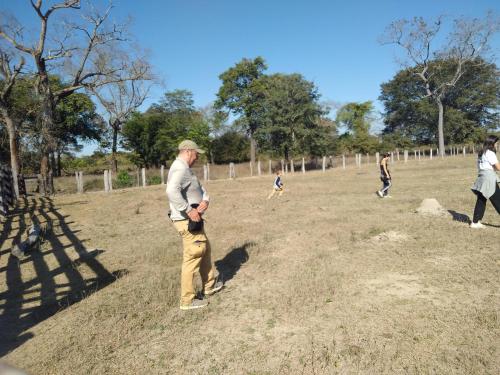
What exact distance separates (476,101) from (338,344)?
5962cm

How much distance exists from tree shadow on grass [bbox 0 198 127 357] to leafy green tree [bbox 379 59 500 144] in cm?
5171

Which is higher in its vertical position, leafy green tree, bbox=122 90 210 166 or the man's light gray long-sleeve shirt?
leafy green tree, bbox=122 90 210 166

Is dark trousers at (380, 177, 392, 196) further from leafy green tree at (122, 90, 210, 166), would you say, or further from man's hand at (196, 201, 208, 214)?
leafy green tree at (122, 90, 210, 166)

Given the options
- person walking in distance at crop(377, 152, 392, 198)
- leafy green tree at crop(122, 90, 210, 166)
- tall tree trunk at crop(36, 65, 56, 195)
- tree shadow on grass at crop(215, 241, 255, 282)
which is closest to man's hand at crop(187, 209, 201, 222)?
tree shadow on grass at crop(215, 241, 255, 282)

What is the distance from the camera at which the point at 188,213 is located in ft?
12.5

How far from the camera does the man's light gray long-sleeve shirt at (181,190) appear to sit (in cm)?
381

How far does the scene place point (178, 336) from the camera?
11.2ft

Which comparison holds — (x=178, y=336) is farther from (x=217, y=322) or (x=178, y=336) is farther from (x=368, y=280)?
(x=368, y=280)

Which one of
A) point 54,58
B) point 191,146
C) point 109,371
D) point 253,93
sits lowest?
point 109,371

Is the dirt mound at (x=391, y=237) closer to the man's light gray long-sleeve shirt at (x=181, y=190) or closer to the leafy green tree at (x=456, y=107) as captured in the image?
the man's light gray long-sleeve shirt at (x=181, y=190)

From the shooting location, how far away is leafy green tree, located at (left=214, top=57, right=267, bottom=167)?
148 ft

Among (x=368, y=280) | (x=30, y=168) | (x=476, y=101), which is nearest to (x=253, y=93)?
(x=30, y=168)

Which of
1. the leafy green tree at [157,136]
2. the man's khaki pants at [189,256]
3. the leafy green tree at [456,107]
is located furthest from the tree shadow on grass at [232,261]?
the leafy green tree at [456,107]

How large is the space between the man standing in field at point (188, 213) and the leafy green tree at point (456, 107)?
52.0 meters
